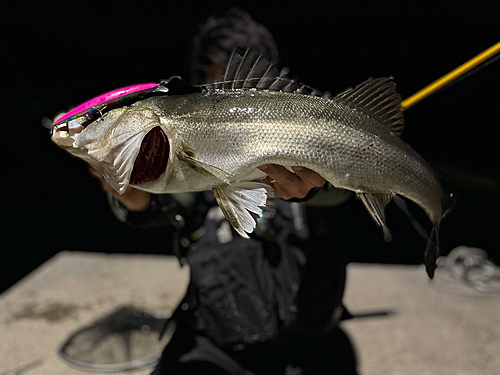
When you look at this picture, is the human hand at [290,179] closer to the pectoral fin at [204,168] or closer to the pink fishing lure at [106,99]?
the pectoral fin at [204,168]

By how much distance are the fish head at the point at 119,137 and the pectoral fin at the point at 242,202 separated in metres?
0.13

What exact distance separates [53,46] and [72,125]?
2202 mm

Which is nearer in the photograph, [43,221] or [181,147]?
[181,147]

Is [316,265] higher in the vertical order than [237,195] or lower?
lower

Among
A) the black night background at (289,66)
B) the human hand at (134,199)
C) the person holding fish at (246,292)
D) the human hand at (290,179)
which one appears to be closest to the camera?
the human hand at (290,179)

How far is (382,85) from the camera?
29.8 inches

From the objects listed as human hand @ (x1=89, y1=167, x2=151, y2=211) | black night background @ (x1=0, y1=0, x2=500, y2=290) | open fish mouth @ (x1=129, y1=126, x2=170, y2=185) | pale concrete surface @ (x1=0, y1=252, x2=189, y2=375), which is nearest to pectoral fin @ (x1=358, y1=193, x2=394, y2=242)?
open fish mouth @ (x1=129, y1=126, x2=170, y2=185)

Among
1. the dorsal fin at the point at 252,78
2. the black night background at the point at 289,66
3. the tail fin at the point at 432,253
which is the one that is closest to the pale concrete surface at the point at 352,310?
the black night background at the point at 289,66

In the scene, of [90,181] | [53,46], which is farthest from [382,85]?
[90,181]

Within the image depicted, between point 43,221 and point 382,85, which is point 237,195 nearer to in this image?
point 382,85

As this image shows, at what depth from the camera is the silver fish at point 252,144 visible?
74 centimetres

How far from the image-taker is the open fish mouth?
0.76 meters

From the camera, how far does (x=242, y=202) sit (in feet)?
2.49

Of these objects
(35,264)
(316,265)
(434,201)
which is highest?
(434,201)
